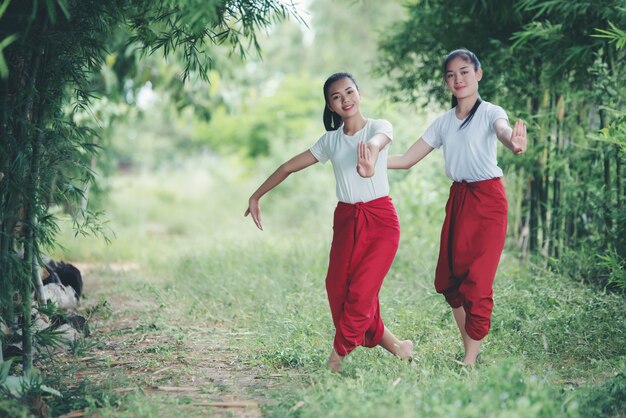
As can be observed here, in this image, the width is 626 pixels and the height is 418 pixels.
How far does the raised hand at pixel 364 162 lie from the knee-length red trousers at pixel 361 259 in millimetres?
365

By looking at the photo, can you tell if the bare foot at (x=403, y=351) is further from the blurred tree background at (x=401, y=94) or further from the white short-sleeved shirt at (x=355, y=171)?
the blurred tree background at (x=401, y=94)

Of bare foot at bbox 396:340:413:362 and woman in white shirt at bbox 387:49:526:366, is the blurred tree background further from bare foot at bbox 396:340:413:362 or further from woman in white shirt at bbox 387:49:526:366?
bare foot at bbox 396:340:413:362

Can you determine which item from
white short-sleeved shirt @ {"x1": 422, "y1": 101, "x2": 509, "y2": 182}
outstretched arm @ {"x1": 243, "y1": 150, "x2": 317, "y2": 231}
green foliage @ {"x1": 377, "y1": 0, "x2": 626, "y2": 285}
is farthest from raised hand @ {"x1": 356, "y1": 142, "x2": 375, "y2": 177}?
green foliage @ {"x1": 377, "y1": 0, "x2": 626, "y2": 285}

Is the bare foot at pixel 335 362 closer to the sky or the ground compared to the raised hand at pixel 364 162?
closer to the ground

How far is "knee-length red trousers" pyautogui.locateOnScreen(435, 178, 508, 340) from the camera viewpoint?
4.09 metres

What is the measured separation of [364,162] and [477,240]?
88 centimetres

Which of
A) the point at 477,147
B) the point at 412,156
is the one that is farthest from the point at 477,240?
the point at 412,156

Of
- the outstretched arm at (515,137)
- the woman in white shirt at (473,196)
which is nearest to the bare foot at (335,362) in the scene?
the woman in white shirt at (473,196)

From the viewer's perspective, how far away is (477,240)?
4.12 meters

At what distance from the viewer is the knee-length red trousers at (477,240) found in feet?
13.4

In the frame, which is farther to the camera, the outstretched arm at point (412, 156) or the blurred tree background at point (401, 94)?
the outstretched arm at point (412, 156)

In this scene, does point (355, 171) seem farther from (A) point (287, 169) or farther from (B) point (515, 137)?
(B) point (515, 137)

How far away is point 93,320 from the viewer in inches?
233

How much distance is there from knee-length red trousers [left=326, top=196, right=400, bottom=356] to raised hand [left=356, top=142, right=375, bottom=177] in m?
0.37
